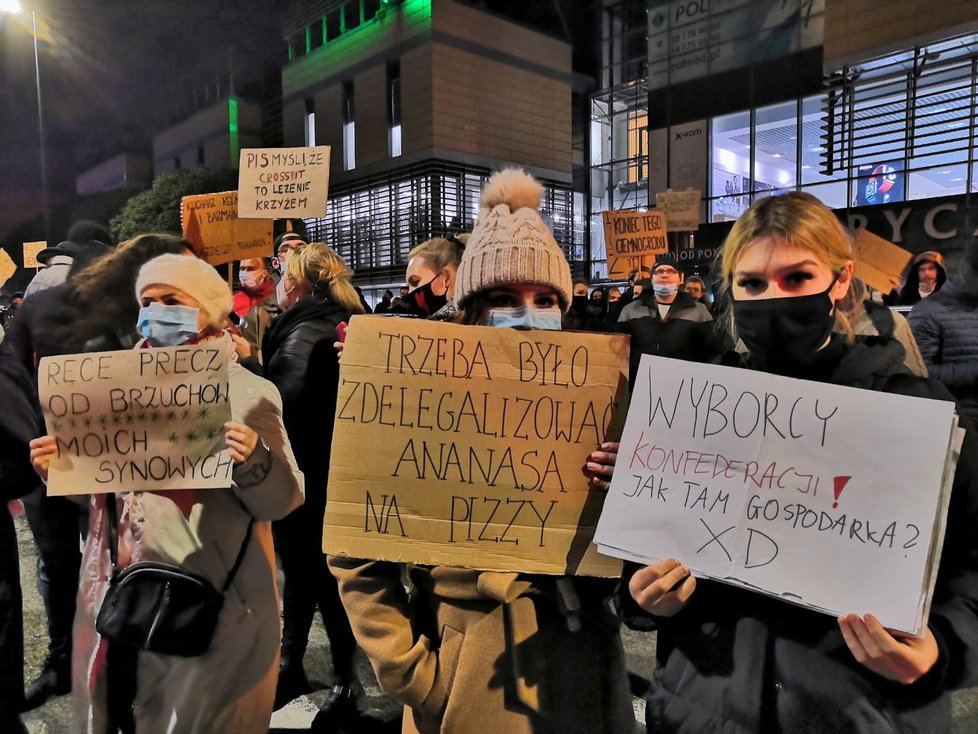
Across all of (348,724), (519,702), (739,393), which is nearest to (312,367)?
(348,724)

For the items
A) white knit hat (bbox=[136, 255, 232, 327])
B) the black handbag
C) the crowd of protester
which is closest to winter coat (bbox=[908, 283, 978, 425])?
the crowd of protester

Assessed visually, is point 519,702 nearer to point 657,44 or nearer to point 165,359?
point 165,359

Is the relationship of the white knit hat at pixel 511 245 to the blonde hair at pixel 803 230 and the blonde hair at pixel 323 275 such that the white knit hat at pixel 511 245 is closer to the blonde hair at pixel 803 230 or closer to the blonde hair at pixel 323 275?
the blonde hair at pixel 803 230

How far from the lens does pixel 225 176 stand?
25266 millimetres

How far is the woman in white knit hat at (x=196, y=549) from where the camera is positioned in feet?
6.82

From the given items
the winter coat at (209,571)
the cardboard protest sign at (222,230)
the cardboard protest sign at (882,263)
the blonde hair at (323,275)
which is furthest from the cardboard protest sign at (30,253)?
the cardboard protest sign at (882,263)

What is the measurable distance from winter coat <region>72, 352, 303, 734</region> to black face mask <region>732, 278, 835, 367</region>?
58.2 inches

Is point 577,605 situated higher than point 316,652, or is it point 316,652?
point 577,605

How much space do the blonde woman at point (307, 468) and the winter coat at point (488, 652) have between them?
1761 mm

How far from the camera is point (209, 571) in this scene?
2.10 m

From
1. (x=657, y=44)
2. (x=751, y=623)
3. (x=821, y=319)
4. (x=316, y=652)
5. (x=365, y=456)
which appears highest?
(x=657, y=44)

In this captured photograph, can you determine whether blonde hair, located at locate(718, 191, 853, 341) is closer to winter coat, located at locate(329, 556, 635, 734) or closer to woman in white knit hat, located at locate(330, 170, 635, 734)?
woman in white knit hat, located at locate(330, 170, 635, 734)

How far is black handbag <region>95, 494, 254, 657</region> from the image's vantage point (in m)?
2.00

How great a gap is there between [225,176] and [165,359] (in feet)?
85.3
